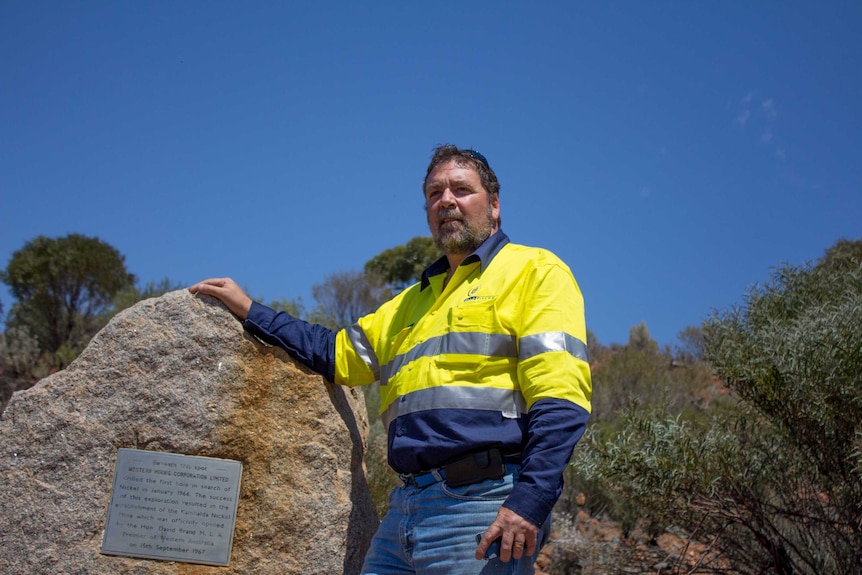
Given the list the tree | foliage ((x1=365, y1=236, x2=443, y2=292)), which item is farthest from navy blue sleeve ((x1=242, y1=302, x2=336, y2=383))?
foliage ((x1=365, y1=236, x2=443, y2=292))

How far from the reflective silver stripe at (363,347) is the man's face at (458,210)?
657 millimetres

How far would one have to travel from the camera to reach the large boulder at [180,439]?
3.60 metres

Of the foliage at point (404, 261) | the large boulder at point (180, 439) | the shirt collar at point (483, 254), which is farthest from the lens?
the foliage at point (404, 261)

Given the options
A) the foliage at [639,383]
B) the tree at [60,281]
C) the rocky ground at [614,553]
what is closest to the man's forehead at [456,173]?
the rocky ground at [614,553]

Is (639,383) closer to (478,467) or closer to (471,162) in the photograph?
(471,162)

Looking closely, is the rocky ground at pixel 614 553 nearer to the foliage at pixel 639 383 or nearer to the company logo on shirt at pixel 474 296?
the company logo on shirt at pixel 474 296

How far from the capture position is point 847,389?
444 cm

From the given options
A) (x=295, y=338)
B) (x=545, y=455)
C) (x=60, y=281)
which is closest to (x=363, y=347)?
(x=295, y=338)

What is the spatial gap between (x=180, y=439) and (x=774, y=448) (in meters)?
4.08

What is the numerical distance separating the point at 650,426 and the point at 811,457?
1.06 m

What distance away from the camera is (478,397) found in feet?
9.27

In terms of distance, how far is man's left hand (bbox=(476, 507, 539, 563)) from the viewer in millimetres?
2496

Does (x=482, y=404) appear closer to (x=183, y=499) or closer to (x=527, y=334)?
(x=527, y=334)

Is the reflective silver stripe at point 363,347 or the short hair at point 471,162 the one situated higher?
the short hair at point 471,162
